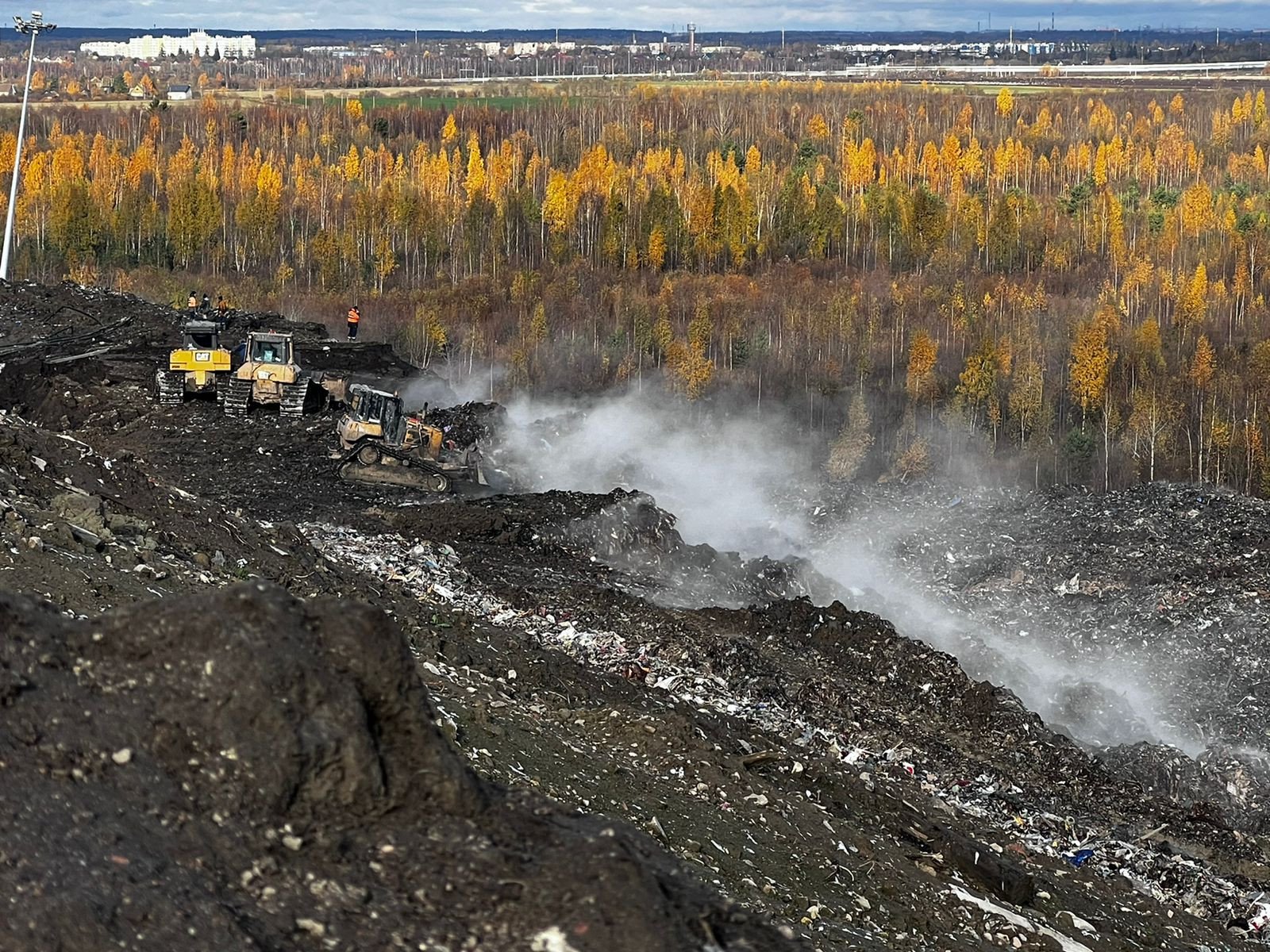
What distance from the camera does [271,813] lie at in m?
7.04

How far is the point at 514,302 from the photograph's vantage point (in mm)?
72250

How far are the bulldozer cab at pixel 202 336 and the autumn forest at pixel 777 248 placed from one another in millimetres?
21115

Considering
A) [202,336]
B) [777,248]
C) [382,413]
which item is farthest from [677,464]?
[777,248]

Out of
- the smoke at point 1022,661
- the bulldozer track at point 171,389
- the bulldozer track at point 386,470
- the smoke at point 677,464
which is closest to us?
the smoke at point 1022,661

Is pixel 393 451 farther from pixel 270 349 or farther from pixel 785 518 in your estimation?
pixel 785 518

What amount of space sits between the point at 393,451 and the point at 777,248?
65910 millimetres

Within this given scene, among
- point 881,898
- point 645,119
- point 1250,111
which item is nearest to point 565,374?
point 881,898

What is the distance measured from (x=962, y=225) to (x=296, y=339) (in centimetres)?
5609

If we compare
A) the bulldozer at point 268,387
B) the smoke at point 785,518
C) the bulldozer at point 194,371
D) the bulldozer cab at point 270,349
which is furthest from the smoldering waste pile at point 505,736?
the bulldozer cab at point 270,349

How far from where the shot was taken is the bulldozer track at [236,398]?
29531 millimetres

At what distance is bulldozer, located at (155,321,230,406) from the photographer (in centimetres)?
3017

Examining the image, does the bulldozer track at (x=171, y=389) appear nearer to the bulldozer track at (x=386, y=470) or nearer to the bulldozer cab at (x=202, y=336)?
the bulldozer cab at (x=202, y=336)

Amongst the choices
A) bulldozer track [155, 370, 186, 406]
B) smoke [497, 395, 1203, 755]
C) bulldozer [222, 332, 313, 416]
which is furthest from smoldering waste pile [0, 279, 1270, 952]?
smoke [497, 395, 1203, 755]

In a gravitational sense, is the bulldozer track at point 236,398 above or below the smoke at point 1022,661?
above
